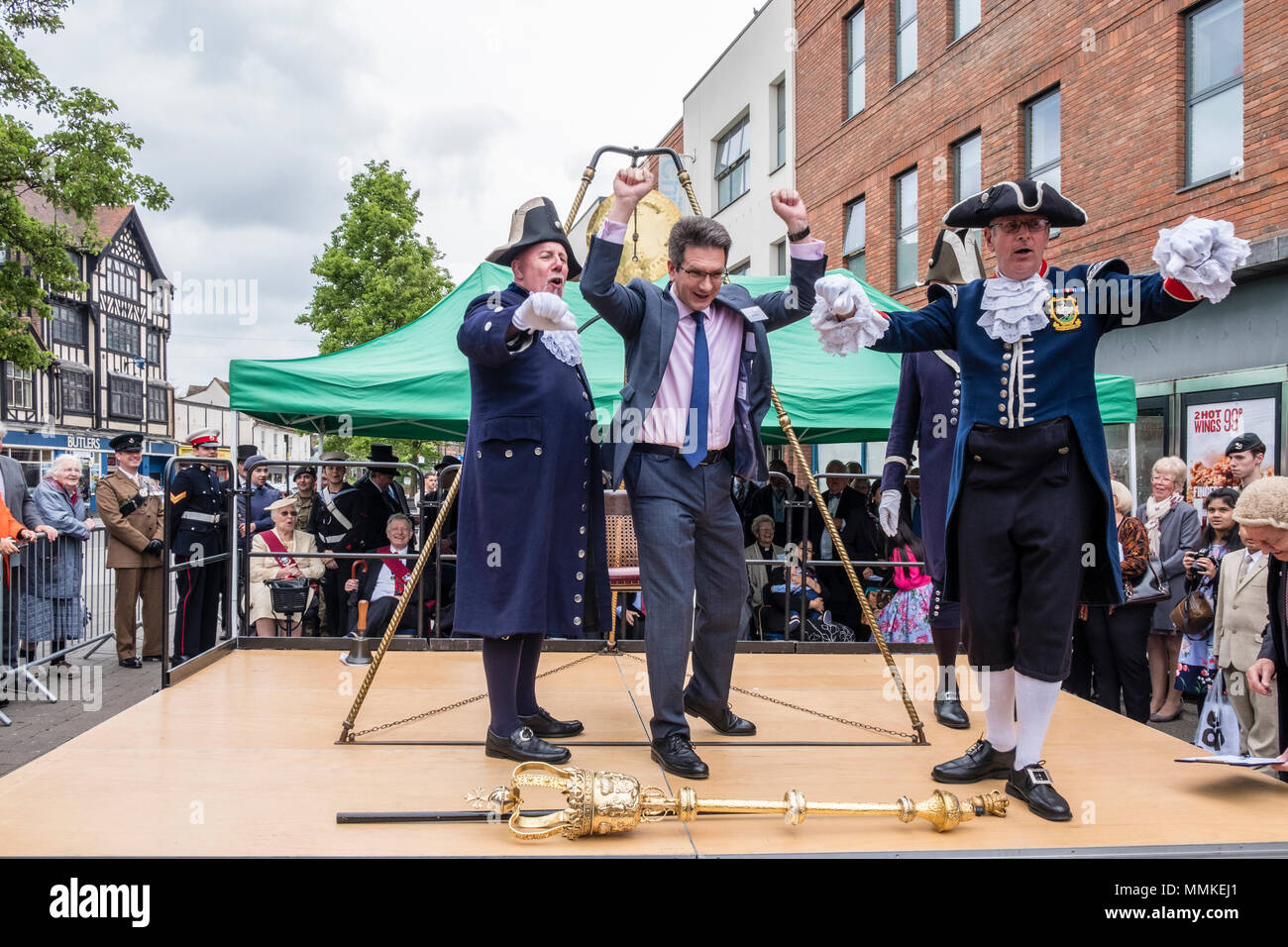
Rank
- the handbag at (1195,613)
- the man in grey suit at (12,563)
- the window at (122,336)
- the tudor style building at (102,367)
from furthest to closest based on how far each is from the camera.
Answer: the window at (122,336), the tudor style building at (102,367), the man in grey suit at (12,563), the handbag at (1195,613)

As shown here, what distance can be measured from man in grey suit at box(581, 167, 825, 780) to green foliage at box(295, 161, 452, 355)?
875 inches

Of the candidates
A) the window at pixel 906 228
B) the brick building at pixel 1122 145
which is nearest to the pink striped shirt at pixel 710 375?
the brick building at pixel 1122 145

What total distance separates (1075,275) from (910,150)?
1283cm

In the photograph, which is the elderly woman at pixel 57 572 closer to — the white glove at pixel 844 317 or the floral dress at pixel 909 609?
the floral dress at pixel 909 609

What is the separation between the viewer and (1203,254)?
8.71 ft

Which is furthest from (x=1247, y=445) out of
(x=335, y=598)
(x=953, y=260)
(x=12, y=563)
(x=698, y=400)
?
(x=12, y=563)

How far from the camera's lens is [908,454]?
14.0 ft

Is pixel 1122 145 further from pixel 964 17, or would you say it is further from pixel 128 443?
pixel 128 443

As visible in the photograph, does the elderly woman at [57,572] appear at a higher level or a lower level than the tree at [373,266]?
lower

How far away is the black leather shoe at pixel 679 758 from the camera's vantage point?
3.08 metres

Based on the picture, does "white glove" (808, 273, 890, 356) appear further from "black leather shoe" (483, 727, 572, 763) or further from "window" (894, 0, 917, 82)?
"window" (894, 0, 917, 82)

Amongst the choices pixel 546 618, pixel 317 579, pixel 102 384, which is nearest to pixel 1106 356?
pixel 317 579

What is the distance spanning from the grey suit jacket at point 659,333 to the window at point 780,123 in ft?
54.4

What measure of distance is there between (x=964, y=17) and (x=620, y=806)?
46.4ft
